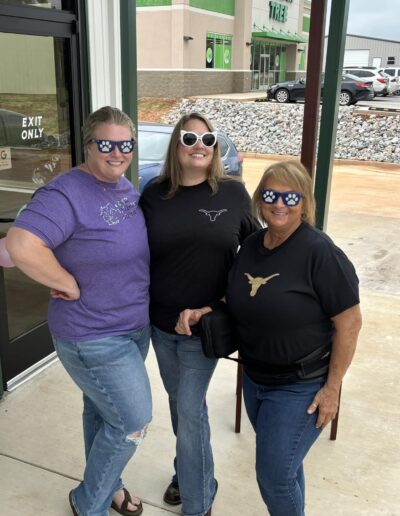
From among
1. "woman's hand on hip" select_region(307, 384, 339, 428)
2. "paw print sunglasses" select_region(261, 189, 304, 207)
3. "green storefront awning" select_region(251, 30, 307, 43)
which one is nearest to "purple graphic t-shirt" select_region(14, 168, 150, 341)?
"paw print sunglasses" select_region(261, 189, 304, 207)

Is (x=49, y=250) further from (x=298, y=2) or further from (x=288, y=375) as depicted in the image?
(x=298, y=2)

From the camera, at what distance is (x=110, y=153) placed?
1.98 metres

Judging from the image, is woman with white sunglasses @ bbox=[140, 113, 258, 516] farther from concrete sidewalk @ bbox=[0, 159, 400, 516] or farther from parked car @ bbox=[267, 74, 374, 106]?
parked car @ bbox=[267, 74, 374, 106]

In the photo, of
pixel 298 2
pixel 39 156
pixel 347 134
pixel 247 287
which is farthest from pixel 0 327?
pixel 298 2

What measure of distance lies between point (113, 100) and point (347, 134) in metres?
14.1

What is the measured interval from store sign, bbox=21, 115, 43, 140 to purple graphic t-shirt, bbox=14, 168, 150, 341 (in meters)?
1.65

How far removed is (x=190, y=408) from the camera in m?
2.20

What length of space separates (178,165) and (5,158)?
5.42 ft

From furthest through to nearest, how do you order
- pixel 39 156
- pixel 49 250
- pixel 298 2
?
pixel 298 2
pixel 39 156
pixel 49 250

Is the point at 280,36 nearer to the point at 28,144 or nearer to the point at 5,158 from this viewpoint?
the point at 28,144

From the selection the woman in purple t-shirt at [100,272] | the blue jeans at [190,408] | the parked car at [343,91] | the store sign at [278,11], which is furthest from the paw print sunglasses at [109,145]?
the store sign at [278,11]

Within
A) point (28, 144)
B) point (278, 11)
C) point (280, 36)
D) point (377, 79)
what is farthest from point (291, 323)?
point (278, 11)

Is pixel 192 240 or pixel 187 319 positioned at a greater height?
pixel 192 240

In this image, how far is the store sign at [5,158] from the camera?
3.32 metres
